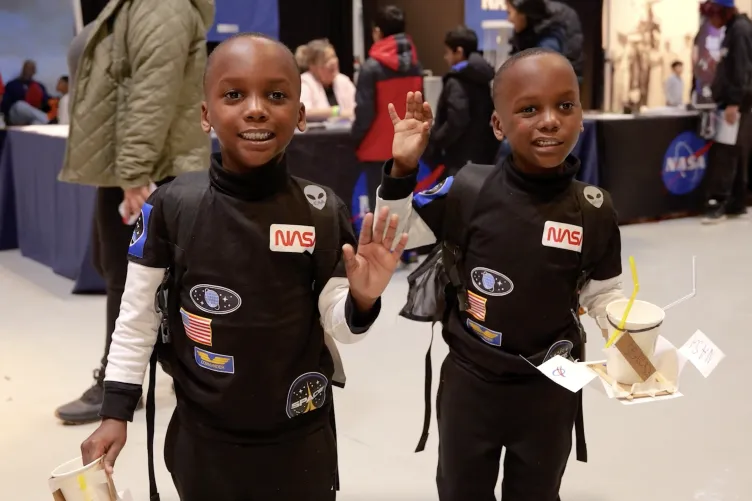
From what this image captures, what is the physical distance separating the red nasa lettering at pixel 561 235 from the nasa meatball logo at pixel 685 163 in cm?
494

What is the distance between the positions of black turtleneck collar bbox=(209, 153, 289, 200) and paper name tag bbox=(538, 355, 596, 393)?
52 centimetres

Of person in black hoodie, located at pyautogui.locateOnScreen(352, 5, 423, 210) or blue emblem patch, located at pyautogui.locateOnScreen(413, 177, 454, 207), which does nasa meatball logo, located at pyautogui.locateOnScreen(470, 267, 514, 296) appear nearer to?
blue emblem patch, located at pyautogui.locateOnScreen(413, 177, 454, 207)

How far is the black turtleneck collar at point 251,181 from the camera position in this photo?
123 cm

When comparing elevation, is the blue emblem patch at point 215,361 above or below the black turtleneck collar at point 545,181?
below

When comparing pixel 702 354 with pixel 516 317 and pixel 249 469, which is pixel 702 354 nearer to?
pixel 516 317

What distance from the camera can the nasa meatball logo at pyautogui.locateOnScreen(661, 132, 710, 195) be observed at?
5.99m

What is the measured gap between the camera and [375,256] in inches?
44.4

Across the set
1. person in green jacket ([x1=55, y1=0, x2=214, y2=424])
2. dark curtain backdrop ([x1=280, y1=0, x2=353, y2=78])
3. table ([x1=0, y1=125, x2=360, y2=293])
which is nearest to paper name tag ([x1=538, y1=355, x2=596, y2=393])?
person in green jacket ([x1=55, y1=0, x2=214, y2=424])

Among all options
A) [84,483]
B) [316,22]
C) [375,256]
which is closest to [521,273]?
[375,256]

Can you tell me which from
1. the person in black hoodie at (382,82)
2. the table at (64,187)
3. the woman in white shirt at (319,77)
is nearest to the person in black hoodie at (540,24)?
the person in black hoodie at (382,82)

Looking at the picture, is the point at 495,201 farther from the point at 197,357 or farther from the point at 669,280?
the point at 669,280

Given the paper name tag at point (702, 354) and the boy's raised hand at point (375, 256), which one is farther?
the paper name tag at point (702, 354)

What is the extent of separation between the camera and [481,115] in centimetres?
443

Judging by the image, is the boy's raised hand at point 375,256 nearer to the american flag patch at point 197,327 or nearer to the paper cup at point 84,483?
the american flag patch at point 197,327
